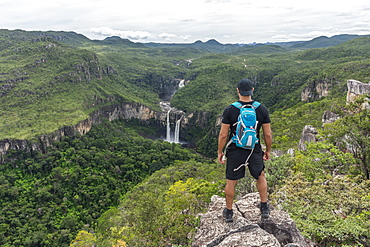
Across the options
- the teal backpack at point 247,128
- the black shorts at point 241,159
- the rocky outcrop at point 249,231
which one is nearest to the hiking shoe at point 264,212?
the rocky outcrop at point 249,231

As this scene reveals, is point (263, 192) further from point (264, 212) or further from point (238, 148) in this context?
point (238, 148)

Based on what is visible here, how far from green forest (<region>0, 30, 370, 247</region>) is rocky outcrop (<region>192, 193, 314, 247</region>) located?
2.78 ft

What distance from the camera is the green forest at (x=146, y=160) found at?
357 inches

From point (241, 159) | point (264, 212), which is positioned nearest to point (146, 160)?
point (264, 212)

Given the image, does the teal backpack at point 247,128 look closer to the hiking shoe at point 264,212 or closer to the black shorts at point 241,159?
the black shorts at point 241,159

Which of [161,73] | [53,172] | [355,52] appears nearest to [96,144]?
[53,172]

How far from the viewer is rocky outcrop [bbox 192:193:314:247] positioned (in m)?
5.64

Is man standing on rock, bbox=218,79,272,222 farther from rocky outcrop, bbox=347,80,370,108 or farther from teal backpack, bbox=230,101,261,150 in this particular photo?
rocky outcrop, bbox=347,80,370,108

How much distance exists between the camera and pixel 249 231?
592 centimetres

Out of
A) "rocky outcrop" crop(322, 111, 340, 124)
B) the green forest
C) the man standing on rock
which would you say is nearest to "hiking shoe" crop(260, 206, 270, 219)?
the man standing on rock

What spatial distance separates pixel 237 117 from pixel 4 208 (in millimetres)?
45602

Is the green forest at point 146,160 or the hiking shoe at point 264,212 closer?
the hiking shoe at point 264,212

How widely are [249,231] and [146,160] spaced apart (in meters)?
53.1

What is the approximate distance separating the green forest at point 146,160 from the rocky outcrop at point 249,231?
0.85 m
